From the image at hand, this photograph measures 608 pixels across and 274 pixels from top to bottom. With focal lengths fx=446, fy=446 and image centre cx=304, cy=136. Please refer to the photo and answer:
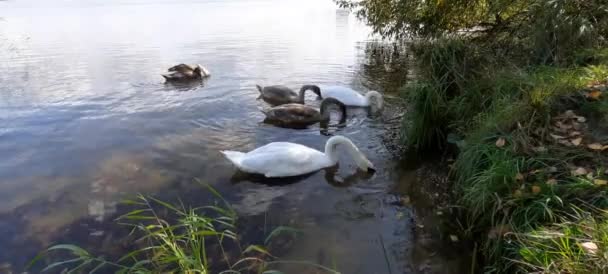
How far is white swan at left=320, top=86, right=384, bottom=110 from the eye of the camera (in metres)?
9.77

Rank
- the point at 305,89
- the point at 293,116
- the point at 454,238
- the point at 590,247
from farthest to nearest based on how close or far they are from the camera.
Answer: the point at 305,89
the point at 293,116
the point at 454,238
the point at 590,247

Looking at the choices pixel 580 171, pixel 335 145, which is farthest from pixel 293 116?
pixel 580 171

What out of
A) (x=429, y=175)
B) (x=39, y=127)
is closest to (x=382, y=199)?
(x=429, y=175)

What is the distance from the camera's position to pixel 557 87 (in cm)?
536

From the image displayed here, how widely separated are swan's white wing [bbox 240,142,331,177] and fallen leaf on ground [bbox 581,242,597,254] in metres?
4.01

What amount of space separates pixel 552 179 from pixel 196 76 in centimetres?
1040

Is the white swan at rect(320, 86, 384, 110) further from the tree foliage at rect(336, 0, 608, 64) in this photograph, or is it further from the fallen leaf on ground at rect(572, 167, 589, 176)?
the fallen leaf on ground at rect(572, 167, 589, 176)

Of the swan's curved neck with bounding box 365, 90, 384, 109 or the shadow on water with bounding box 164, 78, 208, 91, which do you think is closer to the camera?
the swan's curved neck with bounding box 365, 90, 384, 109

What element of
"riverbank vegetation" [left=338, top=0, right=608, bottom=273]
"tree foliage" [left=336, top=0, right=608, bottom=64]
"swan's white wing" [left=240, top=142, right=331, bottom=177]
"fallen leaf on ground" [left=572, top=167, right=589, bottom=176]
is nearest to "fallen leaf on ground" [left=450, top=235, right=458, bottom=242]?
"riverbank vegetation" [left=338, top=0, right=608, bottom=273]

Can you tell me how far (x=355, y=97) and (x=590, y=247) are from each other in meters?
7.47

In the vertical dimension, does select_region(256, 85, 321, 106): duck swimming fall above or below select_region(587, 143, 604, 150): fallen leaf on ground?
below

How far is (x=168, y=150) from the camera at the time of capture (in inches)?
296

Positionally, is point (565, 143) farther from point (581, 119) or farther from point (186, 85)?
point (186, 85)

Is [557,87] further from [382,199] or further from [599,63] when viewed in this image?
[382,199]
